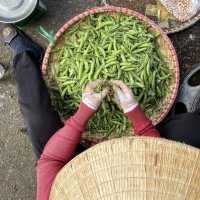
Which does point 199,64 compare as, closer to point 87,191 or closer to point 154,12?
point 154,12

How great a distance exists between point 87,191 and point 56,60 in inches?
40.8

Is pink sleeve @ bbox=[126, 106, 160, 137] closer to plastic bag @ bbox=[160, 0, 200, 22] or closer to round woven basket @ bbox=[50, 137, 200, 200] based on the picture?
round woven basket @ bbox=[50, 137, 200, 200]

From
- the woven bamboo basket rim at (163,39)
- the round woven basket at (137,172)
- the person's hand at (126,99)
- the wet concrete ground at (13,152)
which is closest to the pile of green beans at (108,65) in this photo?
the woven bamboo basket rim at (163,39)

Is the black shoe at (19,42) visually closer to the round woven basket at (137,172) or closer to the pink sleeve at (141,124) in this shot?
the pink sleeve at (141,124)

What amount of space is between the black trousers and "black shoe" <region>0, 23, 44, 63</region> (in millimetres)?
182

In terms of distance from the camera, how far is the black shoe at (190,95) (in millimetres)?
2748

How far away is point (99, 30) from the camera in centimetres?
258

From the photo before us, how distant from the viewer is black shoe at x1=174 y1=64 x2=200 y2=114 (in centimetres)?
275

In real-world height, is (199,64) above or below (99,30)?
below

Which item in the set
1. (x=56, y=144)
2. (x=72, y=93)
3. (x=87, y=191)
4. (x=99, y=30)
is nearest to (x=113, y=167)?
(x=87, y=191)

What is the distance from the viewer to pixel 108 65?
249 cm

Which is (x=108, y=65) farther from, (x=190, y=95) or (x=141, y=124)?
(x=190, y=95)

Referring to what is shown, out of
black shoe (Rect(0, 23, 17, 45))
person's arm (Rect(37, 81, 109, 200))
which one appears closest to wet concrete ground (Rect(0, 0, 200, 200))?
→ black shoe (Rect(0, 23, 17, 45))

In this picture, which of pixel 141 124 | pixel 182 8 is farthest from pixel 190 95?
pixel 141 124
